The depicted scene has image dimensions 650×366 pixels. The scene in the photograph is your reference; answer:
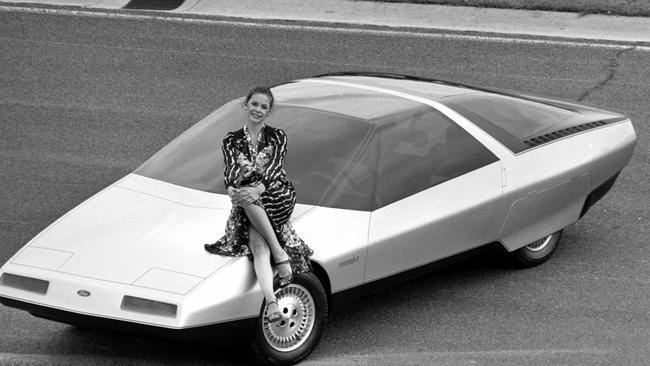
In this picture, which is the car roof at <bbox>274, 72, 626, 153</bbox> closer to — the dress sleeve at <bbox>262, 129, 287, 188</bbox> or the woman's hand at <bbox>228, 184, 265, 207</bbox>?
the dress sleeve at <bbox>262, 129, 287, 188</bbox>

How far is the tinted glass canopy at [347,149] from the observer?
266 inches

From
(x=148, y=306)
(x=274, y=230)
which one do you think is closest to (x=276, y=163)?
(x=274, y=230)

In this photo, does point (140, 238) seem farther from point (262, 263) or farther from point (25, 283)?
point (262, 263)

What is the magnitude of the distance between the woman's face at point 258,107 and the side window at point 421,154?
101 cm

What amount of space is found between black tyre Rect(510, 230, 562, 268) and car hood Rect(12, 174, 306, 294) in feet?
7.01

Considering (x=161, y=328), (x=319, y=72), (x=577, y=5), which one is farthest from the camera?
(x=577, y=5)

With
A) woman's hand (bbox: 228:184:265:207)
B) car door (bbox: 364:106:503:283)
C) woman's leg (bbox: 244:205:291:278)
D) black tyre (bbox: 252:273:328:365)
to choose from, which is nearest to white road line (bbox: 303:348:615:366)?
black tyre (bbox: 252:273:328:365)

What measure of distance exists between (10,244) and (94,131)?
2778 millimetres

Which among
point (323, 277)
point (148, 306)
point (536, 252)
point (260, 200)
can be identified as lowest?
point (536, 252)

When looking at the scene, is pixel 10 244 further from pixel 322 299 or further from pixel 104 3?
pixel 104 3

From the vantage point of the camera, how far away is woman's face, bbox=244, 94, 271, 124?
6043mm

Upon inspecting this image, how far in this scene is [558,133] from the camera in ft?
25.9

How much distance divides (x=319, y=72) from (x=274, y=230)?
20.8 feet

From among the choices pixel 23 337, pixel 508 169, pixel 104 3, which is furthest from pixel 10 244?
pixel 104 3
